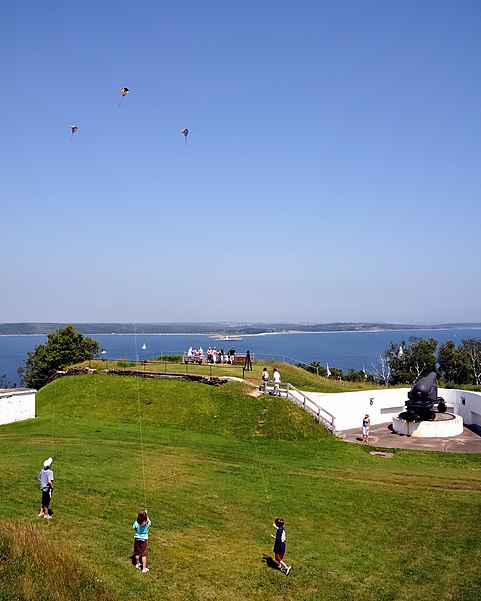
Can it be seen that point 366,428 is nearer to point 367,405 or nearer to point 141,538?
point 367,405

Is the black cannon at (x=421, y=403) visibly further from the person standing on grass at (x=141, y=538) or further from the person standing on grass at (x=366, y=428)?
the person standing on grass at (x=141, y=538)

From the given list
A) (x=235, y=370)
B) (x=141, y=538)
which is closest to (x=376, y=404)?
(x=235, y=370)

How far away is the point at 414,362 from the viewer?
77.9 m

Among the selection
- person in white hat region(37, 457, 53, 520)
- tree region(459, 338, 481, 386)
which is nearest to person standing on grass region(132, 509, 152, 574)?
person in white hat region(37, 457, 53, 520)

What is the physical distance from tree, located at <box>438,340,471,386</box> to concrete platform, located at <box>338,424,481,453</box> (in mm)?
44444

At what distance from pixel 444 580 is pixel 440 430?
18.1 m

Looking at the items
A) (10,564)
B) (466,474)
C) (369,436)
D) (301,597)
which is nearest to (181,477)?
(301,597)

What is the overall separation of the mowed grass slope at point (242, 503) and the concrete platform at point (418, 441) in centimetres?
161

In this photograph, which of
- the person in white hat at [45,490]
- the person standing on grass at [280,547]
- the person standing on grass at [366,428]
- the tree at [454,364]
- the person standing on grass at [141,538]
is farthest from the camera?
the tree at [454,364]

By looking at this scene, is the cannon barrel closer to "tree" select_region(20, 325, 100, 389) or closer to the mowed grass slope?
the mowed grass slope

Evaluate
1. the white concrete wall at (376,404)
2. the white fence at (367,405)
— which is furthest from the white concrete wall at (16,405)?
the white concrete wall at (376,404)

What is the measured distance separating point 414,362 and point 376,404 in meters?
46.6

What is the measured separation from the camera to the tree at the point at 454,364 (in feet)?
242

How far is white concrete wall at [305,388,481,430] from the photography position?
105ft
